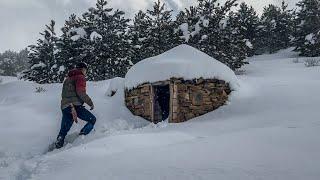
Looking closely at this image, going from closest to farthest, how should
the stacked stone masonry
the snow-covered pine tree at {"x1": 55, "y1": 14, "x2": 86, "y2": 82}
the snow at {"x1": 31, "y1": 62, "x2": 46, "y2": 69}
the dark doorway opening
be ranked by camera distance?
1. the stacked stone masonry
2. the dark doorway opening
3. the snow-covered pine tree at {"x1": 55, "y1": 14, "x2": 86, "y2": 82}
4. the snow at {"x1": 31, "y1": 62, "x2": 46, "y2": 69}

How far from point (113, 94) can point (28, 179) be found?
21.8ft

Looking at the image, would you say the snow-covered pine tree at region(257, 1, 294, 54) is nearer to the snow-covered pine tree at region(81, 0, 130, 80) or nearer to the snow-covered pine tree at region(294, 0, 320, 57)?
the snow-covered pine tree at region(294, 0, 320, 57)

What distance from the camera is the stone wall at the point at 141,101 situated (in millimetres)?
9930

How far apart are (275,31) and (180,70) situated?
1975 cm

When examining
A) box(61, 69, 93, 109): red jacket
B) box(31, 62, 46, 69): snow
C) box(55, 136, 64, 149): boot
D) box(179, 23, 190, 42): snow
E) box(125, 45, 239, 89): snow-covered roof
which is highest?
box(179, 23, 190, 42): snow

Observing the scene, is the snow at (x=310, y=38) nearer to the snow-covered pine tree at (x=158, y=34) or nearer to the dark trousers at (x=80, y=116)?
the snow-covered pine tree at (x=158, y=34)

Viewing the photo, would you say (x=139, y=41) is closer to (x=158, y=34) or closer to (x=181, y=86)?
(x=158, y=34)

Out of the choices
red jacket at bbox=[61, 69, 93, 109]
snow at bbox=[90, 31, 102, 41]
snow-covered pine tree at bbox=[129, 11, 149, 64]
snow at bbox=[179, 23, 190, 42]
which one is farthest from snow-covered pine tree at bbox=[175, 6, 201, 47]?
red jacket at bbox=[61, 69, 93, 109]

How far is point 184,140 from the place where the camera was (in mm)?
6410

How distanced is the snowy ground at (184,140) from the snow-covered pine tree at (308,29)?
10689 millimetres

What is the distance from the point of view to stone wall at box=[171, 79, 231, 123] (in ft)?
31.2

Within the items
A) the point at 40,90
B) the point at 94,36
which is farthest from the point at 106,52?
the point at 40,90

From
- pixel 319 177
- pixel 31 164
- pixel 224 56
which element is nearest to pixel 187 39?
pixel 224 56

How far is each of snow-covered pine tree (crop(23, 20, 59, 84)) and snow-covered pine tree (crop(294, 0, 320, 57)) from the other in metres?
14.6
